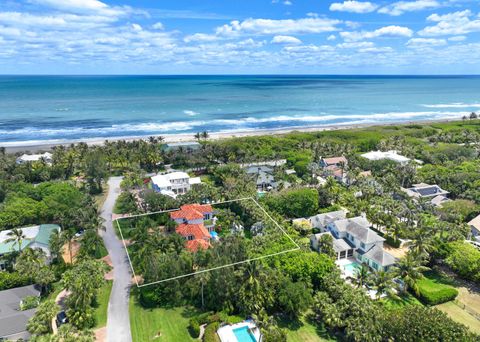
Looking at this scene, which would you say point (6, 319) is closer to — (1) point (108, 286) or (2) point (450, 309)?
(1) point (108, 286)

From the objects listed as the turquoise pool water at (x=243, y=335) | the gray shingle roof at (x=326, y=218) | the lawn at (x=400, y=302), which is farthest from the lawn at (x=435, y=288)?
the turquoise pool water at (x=243, y=335)

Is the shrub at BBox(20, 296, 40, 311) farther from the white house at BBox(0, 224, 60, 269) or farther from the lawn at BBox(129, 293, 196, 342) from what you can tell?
the white house at BBox(0, 224, 60, 269)

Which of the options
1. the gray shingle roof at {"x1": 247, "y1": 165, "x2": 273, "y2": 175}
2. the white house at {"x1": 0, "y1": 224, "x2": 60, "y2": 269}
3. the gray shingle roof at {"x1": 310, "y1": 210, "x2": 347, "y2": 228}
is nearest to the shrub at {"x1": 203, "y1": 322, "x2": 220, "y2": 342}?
the white house at {"x1": 0, "y1": 224, "x2": 60, "y2": 269}

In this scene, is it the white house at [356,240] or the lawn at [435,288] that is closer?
the lawn at [435,288]

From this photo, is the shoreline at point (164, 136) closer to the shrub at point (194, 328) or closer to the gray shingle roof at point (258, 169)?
the gray shingle roof at point (258, 169)

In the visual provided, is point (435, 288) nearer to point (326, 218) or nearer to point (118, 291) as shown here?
point (326, 218)

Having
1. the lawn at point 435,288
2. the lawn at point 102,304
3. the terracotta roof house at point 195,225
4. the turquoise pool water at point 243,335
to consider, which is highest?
the terracotta roof house at point 195,225
